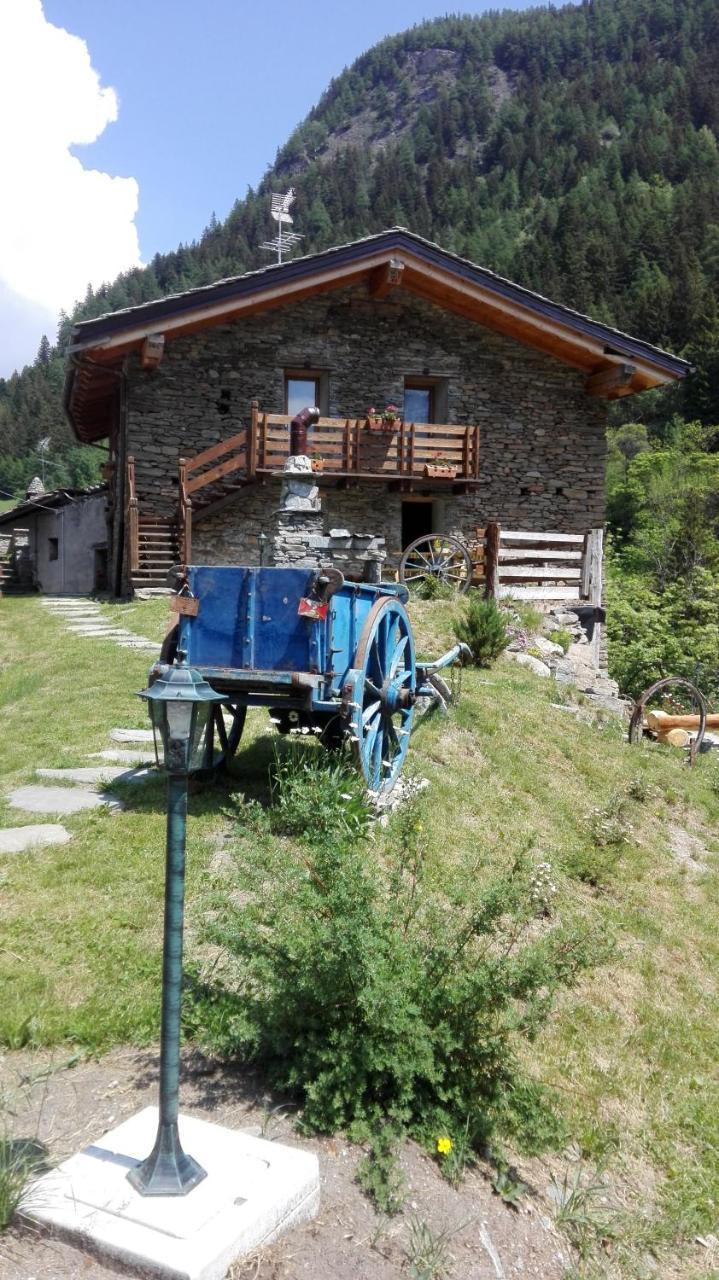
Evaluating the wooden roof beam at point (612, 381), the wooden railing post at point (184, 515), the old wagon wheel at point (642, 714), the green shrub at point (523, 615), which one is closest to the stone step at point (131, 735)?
the old wagon wheel at point (642, 714)

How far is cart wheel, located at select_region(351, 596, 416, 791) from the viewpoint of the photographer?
5.20m

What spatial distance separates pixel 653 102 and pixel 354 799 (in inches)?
4503

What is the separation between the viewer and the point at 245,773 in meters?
6.06

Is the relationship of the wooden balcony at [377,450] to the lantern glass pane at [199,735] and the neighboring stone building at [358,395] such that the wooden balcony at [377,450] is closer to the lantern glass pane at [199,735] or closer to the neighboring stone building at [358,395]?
the neighboring stone building at [358,395]

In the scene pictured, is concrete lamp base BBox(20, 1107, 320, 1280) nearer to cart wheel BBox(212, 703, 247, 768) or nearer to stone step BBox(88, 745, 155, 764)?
cart wheel BBox(212, 703, 247, 768)

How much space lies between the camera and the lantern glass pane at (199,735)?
8.39ft

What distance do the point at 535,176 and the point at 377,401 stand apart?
8640 centimetres

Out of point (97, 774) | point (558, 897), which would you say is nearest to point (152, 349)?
point (97, 774)

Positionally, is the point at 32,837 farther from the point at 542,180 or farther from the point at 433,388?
the point at 542,180

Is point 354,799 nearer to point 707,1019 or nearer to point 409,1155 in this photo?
point 409,1155

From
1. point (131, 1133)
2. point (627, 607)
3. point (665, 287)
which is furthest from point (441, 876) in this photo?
point (665, 287)

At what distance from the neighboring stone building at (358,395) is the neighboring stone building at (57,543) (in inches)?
104

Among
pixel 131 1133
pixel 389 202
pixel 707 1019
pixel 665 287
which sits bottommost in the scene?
pixel 707 1019

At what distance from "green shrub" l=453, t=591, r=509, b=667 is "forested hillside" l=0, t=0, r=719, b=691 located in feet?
62.3
